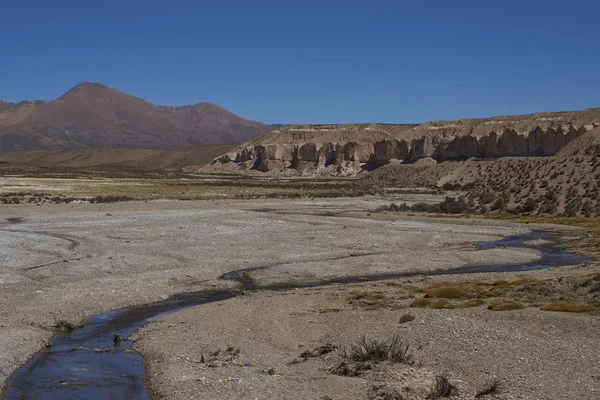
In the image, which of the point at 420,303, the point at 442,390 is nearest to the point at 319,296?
the point at 420,303

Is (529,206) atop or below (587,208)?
below

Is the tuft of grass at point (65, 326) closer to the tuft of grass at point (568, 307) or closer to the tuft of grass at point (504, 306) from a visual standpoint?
the tuft of grass at point (504, 306)

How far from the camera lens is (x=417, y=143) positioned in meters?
160

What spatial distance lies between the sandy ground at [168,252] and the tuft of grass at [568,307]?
Answer: 31.8ft

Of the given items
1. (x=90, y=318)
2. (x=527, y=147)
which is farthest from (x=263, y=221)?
(x=527, y=147)

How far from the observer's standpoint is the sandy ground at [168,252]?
781 inches

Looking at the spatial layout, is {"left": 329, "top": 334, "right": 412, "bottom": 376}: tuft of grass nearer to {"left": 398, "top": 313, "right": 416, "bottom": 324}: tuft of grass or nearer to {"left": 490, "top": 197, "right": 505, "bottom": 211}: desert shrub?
{"left": 398, "top": 313, "right": 416, "bottom": 324}: tuft of grass

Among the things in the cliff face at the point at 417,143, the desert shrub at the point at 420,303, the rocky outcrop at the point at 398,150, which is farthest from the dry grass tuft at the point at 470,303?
the cliff face at the point at 417,143

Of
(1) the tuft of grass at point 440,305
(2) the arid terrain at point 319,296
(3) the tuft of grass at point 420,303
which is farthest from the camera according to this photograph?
(3) the tuft of grass at point 420,303

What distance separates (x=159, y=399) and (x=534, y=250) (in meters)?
26.9

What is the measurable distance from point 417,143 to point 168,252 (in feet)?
442

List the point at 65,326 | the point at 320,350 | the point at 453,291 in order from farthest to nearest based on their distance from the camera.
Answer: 1. the point at 453,291
2. the point at 65,326
3. the point at 320,350

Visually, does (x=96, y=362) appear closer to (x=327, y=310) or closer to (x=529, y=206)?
(x=327, y=310)

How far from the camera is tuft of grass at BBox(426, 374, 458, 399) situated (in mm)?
11617
